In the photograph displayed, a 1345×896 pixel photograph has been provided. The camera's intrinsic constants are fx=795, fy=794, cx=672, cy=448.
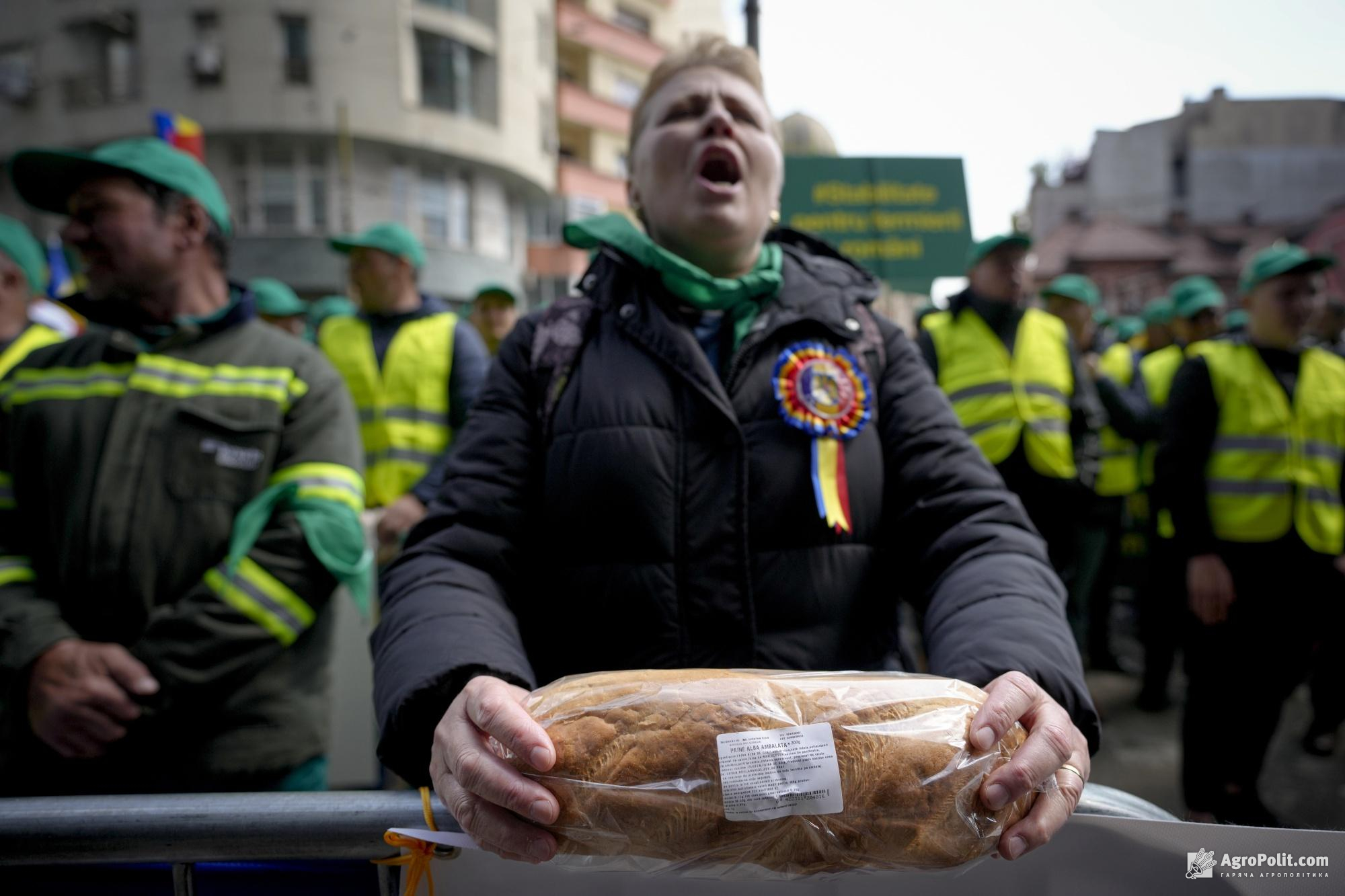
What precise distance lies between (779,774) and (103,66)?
84.3 feet

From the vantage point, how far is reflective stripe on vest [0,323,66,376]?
3.16 metres

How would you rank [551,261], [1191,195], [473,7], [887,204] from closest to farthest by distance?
[887,204] < [1191,195] < [473,7] < [551,261]

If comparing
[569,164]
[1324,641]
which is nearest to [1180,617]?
[1324,641]

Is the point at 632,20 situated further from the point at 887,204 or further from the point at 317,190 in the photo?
the point at 887,204

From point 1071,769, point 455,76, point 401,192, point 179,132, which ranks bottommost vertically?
point 1071,769

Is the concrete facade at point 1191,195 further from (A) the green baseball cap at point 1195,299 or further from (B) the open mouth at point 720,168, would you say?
(B) the open mouth at point 720,168

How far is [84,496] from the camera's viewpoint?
185cm

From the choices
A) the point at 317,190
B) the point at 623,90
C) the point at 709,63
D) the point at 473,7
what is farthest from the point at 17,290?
the point at 623,90

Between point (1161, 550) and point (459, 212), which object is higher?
point (459, 212)

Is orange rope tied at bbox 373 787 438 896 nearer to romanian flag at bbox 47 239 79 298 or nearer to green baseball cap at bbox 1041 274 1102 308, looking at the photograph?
green baseball cap at bbox 1041 274 1102 308

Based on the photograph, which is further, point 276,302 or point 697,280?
point 276,302

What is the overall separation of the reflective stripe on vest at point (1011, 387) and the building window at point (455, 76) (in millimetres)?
18316

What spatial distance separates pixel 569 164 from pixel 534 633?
28935 millimetres

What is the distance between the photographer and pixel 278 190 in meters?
20.6
